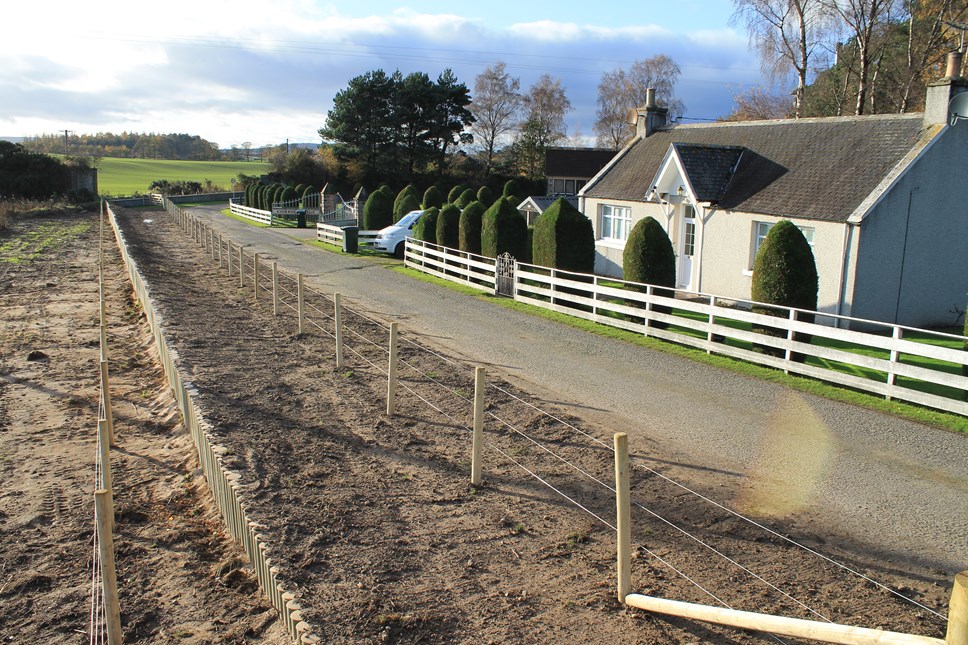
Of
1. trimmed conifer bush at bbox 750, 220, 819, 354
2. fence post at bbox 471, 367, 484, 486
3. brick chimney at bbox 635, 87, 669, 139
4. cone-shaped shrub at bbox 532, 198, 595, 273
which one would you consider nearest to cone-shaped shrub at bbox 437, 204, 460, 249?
cone-shaped shrub at bbox 532, 198, 595, 273

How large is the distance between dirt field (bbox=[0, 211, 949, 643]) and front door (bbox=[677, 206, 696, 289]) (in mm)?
13593

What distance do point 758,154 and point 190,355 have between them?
18330mm

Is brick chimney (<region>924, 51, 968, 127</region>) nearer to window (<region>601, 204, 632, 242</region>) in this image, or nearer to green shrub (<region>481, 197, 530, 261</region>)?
window (<region>601, 204, 632, 242</region>)

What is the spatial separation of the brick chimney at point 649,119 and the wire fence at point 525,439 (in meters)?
16.8

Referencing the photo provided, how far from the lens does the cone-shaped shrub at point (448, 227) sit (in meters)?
28.1

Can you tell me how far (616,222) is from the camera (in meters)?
27.7

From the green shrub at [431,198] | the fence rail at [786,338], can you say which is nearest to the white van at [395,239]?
the green shrub at [431,198]

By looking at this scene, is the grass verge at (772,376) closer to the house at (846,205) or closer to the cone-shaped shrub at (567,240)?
the cone-shaped shrub at (567,240)

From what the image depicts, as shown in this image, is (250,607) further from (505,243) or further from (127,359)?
(505,243)

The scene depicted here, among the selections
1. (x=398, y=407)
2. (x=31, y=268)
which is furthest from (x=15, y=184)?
(x=398, y=407)

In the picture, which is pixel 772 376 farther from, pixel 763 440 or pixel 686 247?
pixel 686 247

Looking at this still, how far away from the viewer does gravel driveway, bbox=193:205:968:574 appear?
7266mm

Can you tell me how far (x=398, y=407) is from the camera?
34.9 ft

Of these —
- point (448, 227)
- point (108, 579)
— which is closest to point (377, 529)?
point (108, 579)
